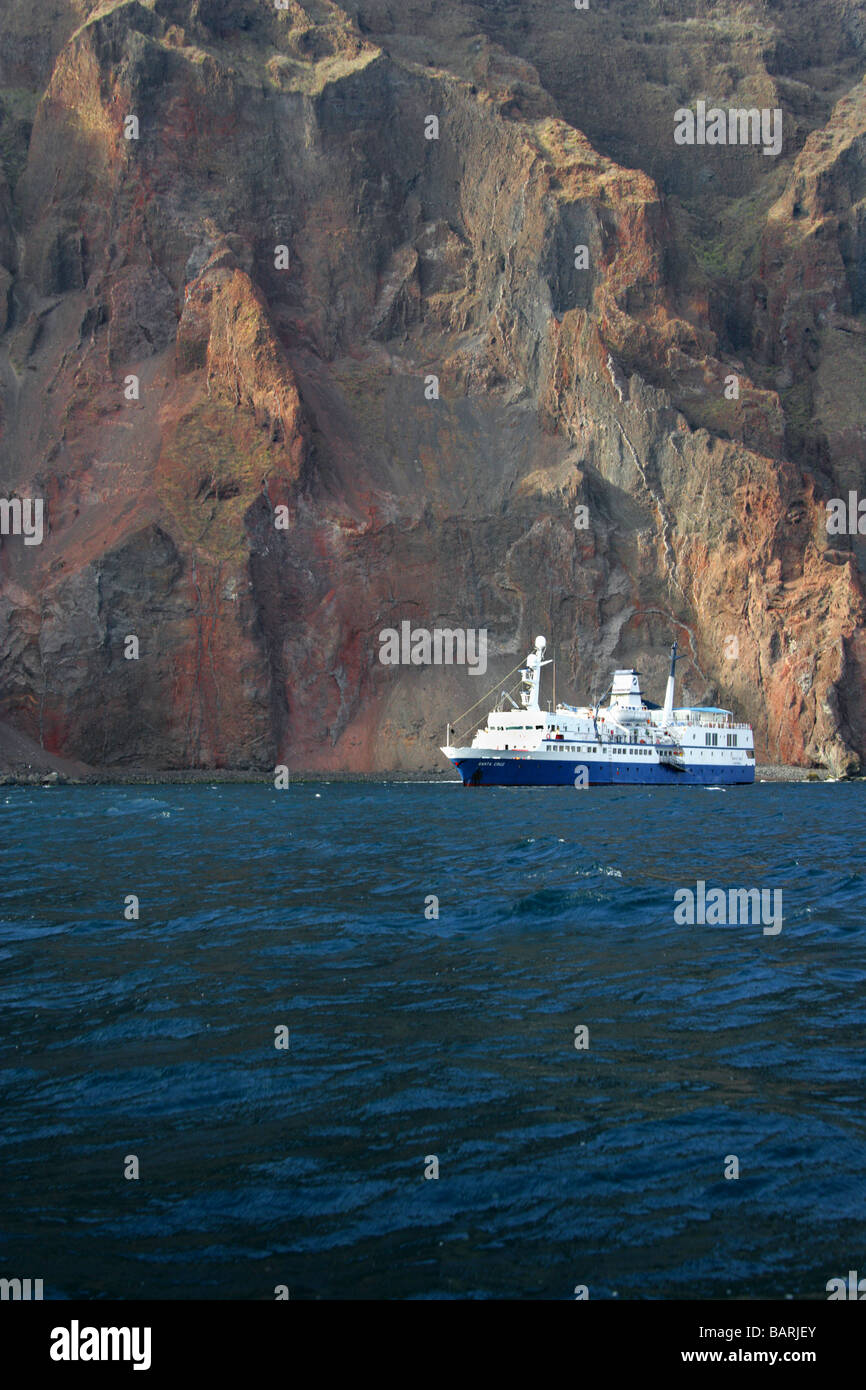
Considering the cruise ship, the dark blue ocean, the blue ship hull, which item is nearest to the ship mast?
the cruise ship

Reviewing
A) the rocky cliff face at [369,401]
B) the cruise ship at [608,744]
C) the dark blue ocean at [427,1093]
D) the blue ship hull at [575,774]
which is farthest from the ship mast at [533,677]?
the dark blue ocean at [427,1093]

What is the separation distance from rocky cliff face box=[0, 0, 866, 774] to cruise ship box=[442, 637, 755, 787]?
7385 mm

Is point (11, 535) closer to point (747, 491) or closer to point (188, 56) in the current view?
point (188, 56)

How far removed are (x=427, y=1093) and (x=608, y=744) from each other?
7467 centimetres

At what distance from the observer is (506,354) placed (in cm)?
11381

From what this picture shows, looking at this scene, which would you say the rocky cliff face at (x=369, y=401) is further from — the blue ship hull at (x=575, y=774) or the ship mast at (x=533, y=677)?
the ship mast at (x=533, y=677)

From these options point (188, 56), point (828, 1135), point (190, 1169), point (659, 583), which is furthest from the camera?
point (188, 56)

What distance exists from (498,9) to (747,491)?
93.1 meters

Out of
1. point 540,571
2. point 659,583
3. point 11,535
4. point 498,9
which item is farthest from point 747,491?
point 498,9

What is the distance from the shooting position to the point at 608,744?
8594 centimetres

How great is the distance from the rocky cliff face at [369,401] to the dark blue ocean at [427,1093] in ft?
229

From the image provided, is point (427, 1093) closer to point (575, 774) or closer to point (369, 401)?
point (575, 774)

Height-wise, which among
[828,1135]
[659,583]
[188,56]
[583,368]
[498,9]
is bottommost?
[828,1135]

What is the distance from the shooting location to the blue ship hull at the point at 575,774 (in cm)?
7988
